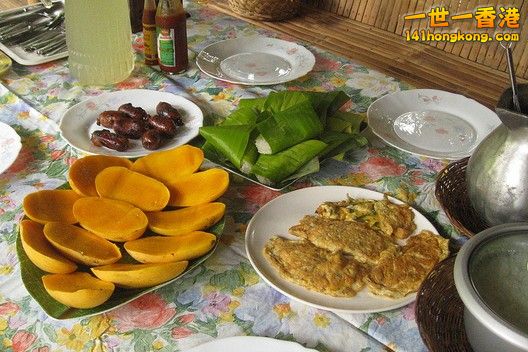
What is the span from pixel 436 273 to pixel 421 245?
0.28 feet

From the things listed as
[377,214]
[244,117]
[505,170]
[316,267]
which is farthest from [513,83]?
[244,117]

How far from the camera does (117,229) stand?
770 mm

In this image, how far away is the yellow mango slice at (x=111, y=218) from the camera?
2.50 ft

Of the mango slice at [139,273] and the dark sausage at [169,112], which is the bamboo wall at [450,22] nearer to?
the dark sausage at [169,112]

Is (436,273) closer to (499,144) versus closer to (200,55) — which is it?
(499,144)

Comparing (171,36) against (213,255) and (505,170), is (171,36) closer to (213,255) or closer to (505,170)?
(213,255)

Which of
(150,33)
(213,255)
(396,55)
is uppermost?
(150,33)

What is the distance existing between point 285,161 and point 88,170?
1.04 feet

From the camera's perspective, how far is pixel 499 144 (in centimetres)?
79

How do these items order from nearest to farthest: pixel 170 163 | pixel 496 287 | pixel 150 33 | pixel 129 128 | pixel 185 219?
1. pixel 496 287
2. pixel 185 219
3. pixel 170 163
4. pixel 129 128
5. pixel 150 33

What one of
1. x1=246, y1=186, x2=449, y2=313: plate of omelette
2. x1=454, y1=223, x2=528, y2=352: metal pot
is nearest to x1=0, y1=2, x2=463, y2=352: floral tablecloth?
x1=246, y1=186, x2=449, y2=313: plate of omelette

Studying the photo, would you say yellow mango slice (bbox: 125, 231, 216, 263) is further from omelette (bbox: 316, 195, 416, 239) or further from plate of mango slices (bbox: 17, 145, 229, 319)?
omelette (bbox: 316, 195, 416, 239)

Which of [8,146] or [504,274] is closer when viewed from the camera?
[504,274]

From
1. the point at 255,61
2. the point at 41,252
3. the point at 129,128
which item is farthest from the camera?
the point at 255,61
